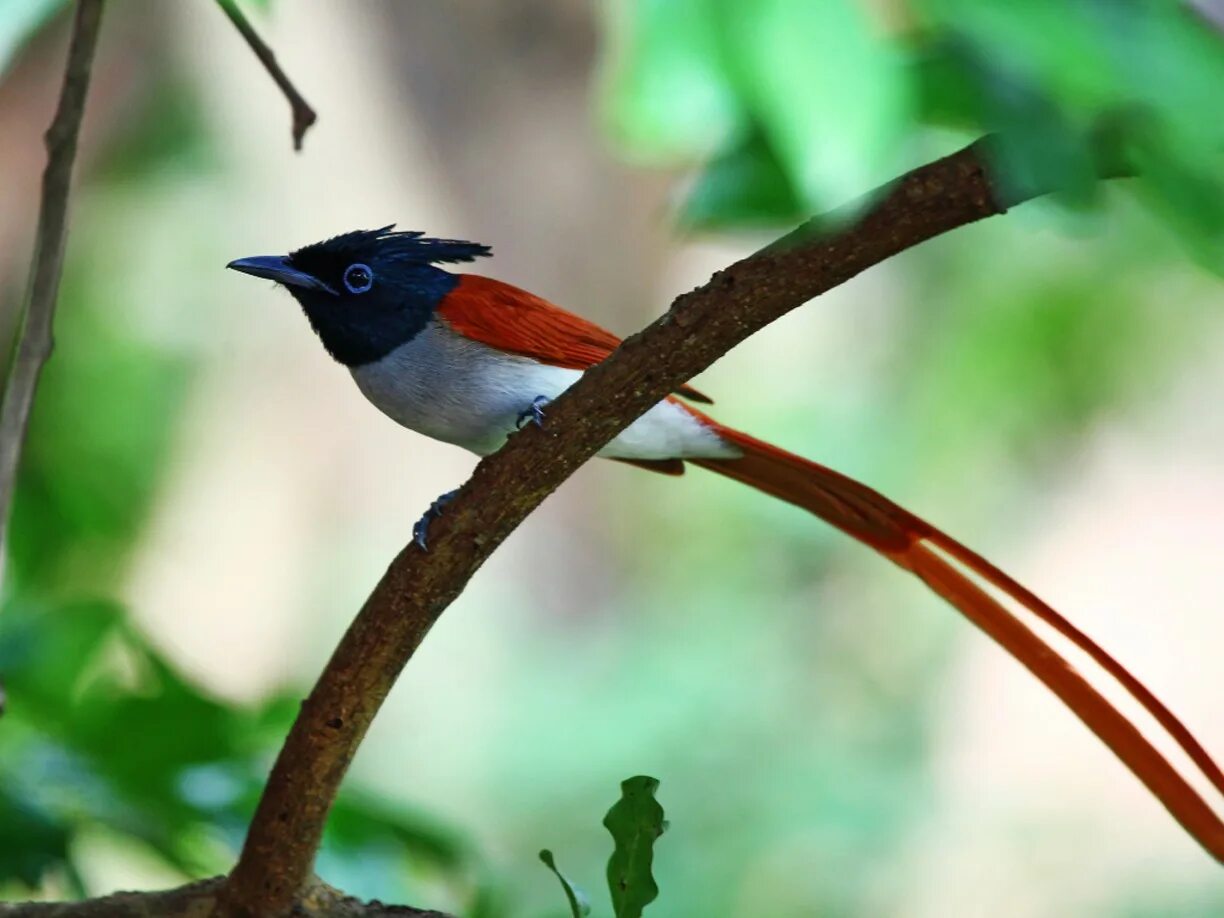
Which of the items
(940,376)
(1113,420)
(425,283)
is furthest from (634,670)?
(425,283)

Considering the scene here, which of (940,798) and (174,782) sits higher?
(940,798)

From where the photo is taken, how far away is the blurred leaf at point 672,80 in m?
1.15

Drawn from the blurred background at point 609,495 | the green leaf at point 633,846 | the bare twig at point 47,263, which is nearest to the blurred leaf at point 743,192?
the green leaf at point 633,846

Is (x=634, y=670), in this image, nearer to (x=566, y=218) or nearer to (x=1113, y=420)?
(x=566, y=218)

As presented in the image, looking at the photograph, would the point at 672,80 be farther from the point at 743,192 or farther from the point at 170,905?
the point at 170,905

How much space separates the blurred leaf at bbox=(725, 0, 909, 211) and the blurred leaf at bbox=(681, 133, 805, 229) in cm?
15

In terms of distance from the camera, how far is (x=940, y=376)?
4445 millimetres

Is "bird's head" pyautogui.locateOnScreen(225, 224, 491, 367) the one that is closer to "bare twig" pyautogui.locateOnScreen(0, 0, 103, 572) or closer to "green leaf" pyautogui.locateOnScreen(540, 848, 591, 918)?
"bare twig" pyautogui.locateOnScreen(0, 0, 103, 572)

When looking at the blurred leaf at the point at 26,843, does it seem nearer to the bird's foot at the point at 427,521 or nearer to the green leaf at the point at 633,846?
the bird's foot at the point at 427,521

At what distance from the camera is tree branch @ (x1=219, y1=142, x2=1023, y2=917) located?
100 cm

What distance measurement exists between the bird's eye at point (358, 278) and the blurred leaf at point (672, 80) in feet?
1.25

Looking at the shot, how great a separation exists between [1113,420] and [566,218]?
6.11ft

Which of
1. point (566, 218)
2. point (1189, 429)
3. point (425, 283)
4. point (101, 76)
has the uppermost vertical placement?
point (566, 218)

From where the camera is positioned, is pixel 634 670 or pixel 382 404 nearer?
pixel 382 404
